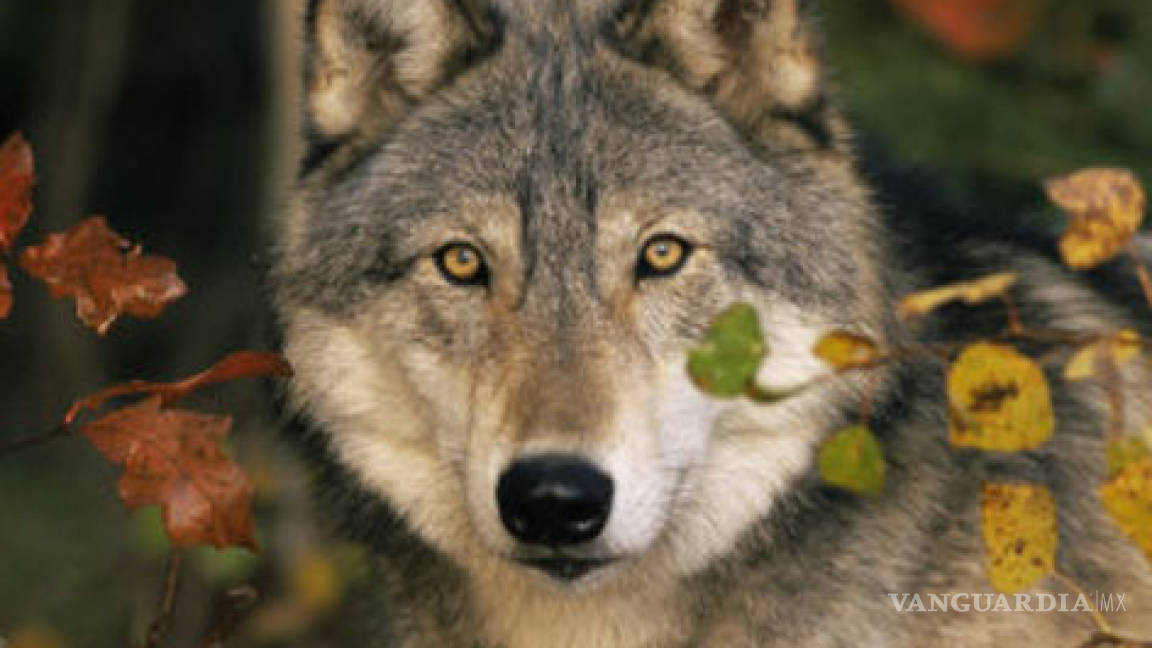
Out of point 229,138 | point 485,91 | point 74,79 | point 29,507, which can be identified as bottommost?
point 29,507

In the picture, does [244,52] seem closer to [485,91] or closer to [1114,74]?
[1114,74]

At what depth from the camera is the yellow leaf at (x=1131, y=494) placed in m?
3.22

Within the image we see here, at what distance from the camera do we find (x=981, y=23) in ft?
27.3

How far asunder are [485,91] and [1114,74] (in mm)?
4250

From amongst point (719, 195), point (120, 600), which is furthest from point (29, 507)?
point (719, 195)

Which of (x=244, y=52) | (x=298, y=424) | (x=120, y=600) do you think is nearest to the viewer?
(x=298, y=424)

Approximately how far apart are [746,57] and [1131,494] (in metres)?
1.62

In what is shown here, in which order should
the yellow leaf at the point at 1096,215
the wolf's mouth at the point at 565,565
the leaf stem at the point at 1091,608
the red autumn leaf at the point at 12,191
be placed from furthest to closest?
the wolf's mouth at the point at 565,565, the red autumn leaf at the point at 12,191, the leaf stem at the point at 1091,608, the yellow leaf at the point at 1096,215

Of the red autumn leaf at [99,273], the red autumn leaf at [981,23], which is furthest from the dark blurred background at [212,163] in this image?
the red autumn leaf at [99,273]

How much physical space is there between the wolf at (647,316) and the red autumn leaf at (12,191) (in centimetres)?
100

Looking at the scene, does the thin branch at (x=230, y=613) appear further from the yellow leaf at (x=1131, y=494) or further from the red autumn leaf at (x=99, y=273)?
the yellow leaf at (x=1131, y=494)

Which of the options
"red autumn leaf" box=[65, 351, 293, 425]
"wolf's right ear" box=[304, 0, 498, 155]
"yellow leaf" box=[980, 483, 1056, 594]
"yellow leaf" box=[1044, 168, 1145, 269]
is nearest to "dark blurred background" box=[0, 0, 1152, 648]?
"wolf's right ear" box=[304, 0, 498, 155]

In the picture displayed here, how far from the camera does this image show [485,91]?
14.6 feet

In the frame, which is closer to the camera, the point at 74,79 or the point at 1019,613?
the point at 1019,613
